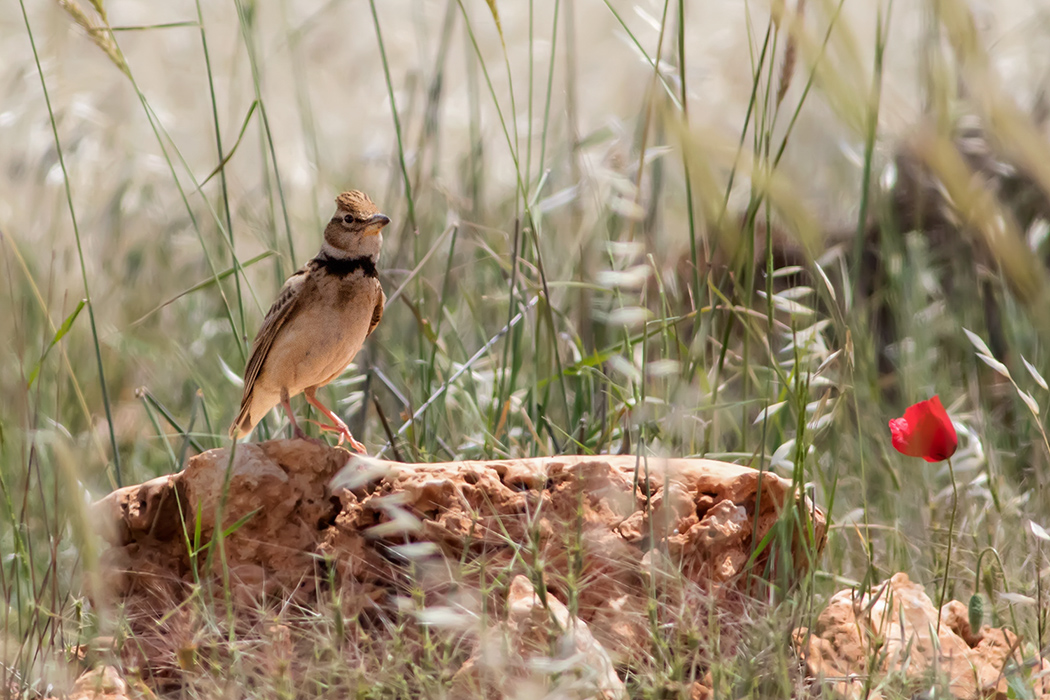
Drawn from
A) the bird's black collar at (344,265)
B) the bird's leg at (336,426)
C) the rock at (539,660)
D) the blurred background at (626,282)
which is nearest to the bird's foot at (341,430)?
the bird's leg at (336,426)

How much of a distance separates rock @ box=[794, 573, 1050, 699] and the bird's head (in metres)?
1.86

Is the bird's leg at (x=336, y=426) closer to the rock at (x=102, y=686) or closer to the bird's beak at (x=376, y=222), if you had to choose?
the bird's beak at (x=376, y=222)

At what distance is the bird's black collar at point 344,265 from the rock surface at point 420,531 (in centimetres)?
74

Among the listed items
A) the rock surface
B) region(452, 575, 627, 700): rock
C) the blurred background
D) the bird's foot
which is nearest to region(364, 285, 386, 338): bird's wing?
the blurred background

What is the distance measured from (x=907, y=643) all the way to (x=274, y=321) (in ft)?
7.17

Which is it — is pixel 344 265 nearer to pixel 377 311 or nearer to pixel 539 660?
pixel 377 311

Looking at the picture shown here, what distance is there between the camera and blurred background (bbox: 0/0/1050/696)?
248cm

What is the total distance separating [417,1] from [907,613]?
10.5ft

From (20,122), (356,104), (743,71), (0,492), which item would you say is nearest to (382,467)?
(0,492)

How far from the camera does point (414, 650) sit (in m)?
2.64

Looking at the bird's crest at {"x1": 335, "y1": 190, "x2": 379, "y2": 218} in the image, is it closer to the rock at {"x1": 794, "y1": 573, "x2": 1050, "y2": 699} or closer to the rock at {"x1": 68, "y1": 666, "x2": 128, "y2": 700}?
the rock at {"x1": 68, "y1": 666, "x2": 128, "y2": 700}

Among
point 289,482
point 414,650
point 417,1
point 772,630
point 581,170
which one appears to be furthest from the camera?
point 417,1

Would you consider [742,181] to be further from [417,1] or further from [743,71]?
[417,1]

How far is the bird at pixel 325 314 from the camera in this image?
3.49 m
